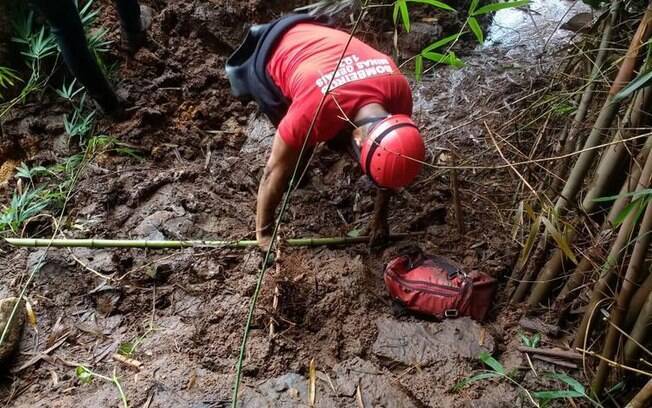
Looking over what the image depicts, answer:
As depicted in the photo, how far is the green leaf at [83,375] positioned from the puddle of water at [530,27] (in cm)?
352

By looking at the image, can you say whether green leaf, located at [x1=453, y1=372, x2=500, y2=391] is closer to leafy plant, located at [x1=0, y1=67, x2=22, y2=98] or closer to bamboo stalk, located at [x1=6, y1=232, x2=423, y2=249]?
bamboo stalk, located at [x1=6, y1=232, x2=423, y2=249]

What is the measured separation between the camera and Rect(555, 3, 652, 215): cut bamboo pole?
1.61 metres

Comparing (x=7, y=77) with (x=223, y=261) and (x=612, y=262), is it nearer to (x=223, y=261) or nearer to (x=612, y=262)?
(x=223, y=261)

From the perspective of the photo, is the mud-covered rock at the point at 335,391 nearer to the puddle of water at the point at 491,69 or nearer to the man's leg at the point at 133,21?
the puddle of water at the point at 491,69

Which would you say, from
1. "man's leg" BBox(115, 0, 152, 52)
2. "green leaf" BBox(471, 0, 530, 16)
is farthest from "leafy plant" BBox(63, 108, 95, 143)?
"green leaf" BBox(471, 0, 530, 16)

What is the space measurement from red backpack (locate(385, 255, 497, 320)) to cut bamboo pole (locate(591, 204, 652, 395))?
54 cm

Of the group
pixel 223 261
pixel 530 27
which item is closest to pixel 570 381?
pixel 223 261

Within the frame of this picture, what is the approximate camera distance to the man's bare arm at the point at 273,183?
2.30 metres

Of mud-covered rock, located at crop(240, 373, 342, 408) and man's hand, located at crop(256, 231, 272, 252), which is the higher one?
man's hand, located at crop(256, 231, 272, 252)

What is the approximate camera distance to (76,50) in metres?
2.84

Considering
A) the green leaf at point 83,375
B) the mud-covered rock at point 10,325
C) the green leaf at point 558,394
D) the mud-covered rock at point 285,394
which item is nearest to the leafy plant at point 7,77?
the mud-covered rock at point 10,325

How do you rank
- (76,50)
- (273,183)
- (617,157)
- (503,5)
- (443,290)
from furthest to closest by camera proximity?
(76,50)
(273,183)
(443,290)
(617,157)
(503,5)

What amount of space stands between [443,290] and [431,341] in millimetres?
228

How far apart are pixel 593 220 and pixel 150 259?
194 cm
